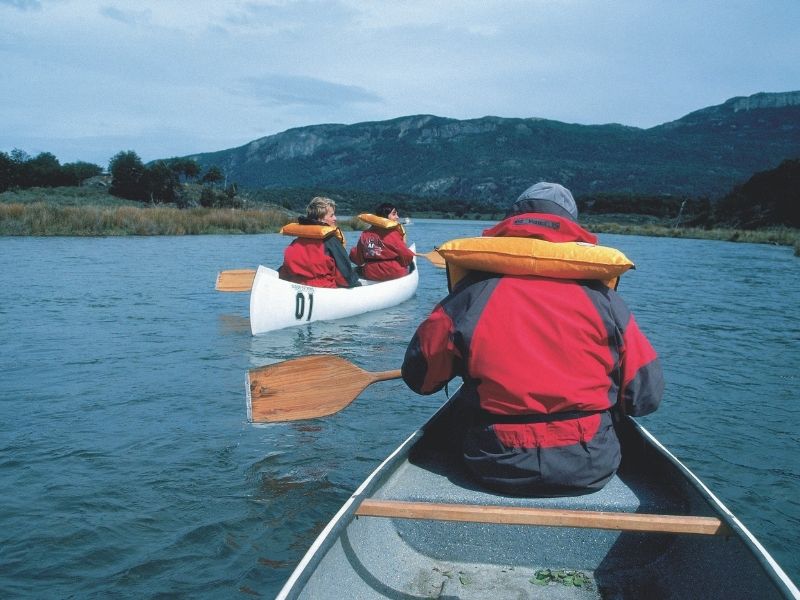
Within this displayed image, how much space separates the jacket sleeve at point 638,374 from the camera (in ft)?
9.53

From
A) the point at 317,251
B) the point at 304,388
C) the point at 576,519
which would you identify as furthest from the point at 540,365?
the point at 317,251

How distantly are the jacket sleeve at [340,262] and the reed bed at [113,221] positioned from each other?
18.0 m

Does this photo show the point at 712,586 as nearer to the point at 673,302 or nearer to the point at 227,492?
the point at 227,492

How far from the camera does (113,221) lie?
25.8 meters

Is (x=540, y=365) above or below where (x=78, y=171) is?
below

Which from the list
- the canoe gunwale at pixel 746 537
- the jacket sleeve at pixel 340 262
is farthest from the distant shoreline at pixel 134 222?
the canoe gunwale at pixel 746 537

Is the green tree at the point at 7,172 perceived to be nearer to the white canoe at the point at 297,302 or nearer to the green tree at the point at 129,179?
the green tree at the point at 129,179

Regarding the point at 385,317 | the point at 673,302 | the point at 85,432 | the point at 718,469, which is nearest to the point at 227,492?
the point at 85,432

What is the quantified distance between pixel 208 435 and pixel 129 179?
170 feet

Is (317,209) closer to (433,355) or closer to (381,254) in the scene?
(381,254)

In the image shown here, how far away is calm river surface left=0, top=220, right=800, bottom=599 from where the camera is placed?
359 cm

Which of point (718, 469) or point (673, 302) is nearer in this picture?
point (718, 469)

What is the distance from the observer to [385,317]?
11.0 metres

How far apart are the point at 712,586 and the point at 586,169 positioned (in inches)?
5567
